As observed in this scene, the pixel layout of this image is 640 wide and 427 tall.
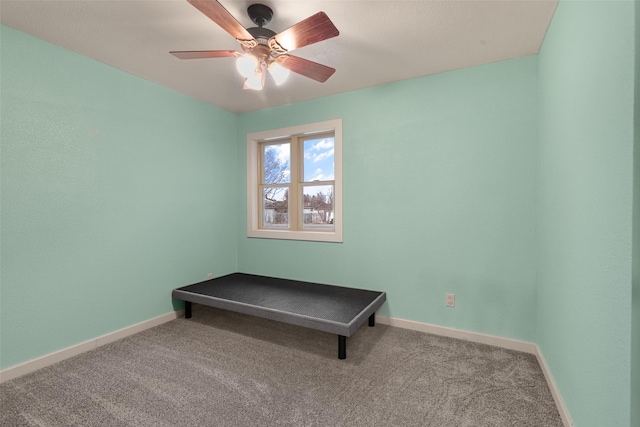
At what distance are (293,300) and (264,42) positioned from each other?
7.01ft

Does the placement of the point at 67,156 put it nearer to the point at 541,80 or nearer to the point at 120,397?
the point at 120,397

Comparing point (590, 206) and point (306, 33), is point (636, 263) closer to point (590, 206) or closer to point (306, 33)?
point (590, 206)

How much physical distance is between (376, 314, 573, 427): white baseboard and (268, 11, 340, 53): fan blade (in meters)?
2.44

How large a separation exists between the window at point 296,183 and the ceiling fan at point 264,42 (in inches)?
48.8

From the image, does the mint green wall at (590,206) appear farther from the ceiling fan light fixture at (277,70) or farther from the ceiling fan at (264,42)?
the ceiling fan light fixture at (277,70)

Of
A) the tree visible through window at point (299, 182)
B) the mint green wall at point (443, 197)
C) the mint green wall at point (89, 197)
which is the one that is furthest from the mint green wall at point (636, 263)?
the mint green wall at point (89, 197)

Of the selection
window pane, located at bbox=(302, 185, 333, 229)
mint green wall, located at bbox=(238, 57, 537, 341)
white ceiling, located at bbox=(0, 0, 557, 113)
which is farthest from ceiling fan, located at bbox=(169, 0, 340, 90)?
window pane, located at bbox=(302, 185, 333, 229)

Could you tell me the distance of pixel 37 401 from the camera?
5.59 feet

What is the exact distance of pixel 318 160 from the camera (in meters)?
3.42

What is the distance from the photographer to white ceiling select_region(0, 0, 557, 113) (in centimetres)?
172

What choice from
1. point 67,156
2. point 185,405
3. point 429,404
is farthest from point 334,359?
point 67,156

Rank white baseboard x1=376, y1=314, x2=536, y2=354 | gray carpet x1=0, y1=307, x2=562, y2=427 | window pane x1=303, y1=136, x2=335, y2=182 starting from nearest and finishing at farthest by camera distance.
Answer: gray carpet x1=0, y1=307, x2=562, y2=427 < white baseboard x1=376, y1=314, x2=536, y2=354 < window pane x1=303, y1=136, x2=335, y2=182

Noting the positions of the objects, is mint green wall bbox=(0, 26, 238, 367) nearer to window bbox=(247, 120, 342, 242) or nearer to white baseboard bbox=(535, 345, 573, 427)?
window bbox=(247, 120, 342, 242)

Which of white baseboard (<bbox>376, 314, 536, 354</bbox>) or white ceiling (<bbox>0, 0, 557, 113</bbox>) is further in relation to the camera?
white baseboard (<bbox>376, 314, 536, 354</bbox>)
